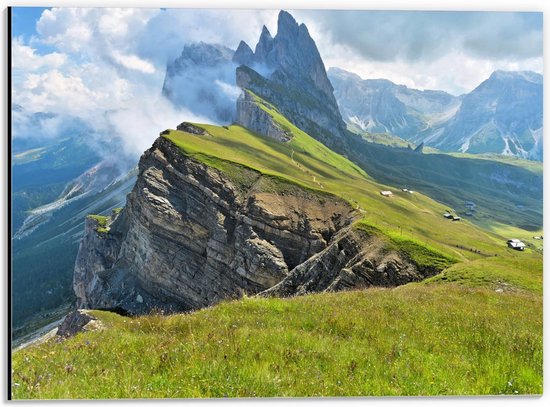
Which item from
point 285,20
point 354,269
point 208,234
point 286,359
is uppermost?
point 285,20

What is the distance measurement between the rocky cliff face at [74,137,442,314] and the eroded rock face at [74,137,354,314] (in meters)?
0.16

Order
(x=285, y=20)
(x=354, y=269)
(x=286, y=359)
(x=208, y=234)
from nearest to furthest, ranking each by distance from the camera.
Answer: (x=286, y=359) < (x=285, y=20) < (x=354, y=269) < (x=208, y=234)

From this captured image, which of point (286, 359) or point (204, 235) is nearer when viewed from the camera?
point (286, 359)

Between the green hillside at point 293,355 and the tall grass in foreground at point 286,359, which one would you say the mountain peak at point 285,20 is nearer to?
the green hillside at point 293,355

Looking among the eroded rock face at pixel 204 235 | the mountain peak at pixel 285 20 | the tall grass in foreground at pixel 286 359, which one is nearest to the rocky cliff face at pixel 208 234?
the eroded rock face at pixel 204 235

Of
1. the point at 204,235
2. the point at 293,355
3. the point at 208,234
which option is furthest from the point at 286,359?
the point at 204,235

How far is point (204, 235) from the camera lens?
256 ft

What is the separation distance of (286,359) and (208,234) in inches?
2732

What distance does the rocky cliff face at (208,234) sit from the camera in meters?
66.5

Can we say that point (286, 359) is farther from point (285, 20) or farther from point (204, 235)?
point (204, 235)

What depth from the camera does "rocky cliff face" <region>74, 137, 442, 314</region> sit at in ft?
218

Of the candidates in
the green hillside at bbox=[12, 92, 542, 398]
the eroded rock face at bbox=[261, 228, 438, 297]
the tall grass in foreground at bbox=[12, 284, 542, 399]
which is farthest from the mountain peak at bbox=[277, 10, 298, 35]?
the eroded rock face at bbox=[261, 228, 438, 297]

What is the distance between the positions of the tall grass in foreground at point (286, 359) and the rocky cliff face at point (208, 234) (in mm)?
38038

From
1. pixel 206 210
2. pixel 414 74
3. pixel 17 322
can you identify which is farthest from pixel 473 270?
pixel 17 322
